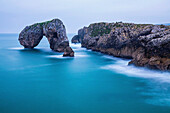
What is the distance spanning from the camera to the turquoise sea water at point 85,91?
1653 cm

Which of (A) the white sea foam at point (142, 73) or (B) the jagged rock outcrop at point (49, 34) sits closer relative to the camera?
(A) the white sea foam at point (142, 73)

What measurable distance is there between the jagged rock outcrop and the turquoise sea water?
21.3 metres

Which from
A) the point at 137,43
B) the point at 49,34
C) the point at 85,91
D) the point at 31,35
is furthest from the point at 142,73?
the point at 31,35

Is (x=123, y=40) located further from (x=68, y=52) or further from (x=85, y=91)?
(x=85, y=91)

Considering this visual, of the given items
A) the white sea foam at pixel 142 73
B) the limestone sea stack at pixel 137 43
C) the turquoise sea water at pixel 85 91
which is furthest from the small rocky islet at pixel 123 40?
the turquoise sea water at pixel 85 91

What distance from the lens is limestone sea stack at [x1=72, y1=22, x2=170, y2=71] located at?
26.7 m

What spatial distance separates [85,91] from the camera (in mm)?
21109

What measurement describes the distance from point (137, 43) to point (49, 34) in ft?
97.4

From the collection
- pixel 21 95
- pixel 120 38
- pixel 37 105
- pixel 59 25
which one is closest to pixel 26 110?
pixel 37 105

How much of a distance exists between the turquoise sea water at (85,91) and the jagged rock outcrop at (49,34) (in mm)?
21301

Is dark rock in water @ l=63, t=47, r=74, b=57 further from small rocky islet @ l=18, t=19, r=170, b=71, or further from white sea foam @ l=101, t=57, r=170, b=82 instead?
white sea foam @ l=101, t=57, r=170, b=82

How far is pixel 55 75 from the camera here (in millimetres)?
28891

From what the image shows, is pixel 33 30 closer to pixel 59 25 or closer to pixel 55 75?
pixel 59 25

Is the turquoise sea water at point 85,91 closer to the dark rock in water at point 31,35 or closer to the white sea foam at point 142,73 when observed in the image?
the white sea foam at point 142,73
